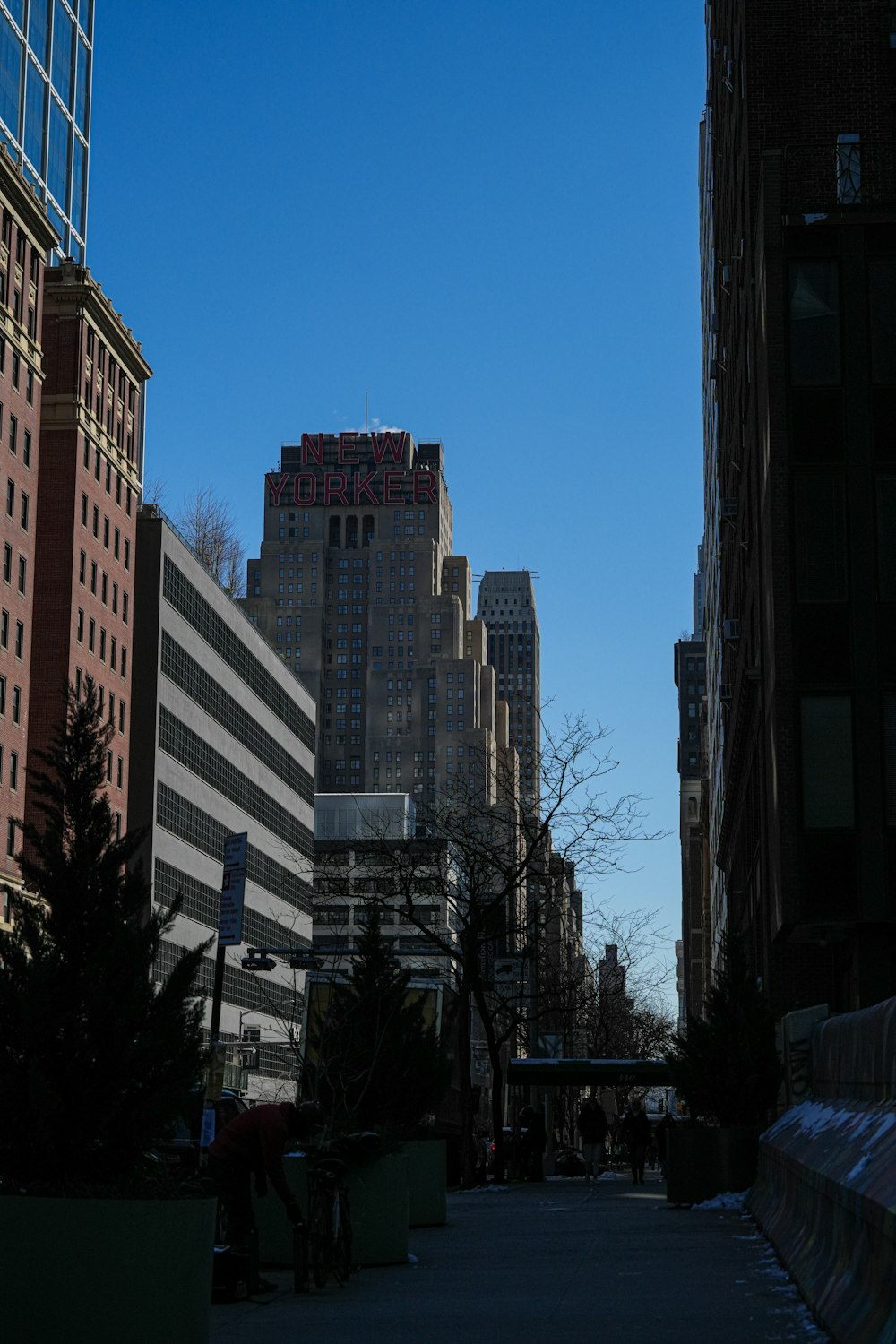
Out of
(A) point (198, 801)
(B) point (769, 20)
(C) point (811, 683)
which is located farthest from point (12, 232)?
(C) point (811, 683)

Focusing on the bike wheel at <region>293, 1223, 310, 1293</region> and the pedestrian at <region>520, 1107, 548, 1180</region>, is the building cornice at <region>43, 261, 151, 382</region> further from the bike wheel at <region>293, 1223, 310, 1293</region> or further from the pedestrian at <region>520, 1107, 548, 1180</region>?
the bike wheel at <region>293, 1223, 310, 1293</region>

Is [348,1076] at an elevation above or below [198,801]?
below

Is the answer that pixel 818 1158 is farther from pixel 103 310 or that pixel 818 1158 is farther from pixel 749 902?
pixel 103 310

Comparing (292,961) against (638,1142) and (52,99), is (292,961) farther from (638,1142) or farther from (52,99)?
(52,99)

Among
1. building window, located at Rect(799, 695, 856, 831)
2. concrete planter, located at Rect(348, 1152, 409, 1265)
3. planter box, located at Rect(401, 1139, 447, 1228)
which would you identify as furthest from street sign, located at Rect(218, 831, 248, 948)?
building window, located at Rect(799, 695, 856, 831)

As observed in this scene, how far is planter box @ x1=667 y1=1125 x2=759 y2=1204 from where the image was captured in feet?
80.1

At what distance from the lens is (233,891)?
57.4 feet

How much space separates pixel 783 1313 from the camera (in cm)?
1123

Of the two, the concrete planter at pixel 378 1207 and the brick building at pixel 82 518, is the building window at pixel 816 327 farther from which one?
the brick building at pixel 82 518

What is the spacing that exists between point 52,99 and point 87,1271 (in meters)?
101

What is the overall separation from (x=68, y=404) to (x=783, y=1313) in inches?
3268

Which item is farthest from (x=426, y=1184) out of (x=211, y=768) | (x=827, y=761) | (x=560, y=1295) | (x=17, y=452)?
(x=211, y=768)

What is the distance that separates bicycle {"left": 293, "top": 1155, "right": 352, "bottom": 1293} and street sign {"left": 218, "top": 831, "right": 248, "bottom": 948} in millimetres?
2597

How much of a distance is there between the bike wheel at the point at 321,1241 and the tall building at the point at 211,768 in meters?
67.0
